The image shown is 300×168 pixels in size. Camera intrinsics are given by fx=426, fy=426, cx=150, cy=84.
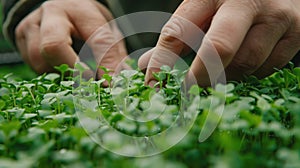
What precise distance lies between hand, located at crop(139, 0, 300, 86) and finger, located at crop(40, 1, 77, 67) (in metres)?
0.56

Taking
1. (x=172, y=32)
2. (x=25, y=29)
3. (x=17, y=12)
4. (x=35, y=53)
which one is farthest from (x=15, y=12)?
(x=172, y=32)

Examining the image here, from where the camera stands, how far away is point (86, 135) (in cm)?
70

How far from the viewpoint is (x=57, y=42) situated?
1627 millimetres

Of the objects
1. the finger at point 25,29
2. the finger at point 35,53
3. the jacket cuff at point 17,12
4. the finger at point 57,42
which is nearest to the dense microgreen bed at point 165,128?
the finger at point 57,42

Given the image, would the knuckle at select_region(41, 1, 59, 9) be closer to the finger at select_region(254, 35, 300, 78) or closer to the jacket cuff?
the jacket cuff

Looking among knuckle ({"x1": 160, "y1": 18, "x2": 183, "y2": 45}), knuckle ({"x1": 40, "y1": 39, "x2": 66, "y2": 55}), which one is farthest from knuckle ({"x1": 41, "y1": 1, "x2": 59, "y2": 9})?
knuckle ({"x1": 160, "y1": 18, "x2": 183, "y2": 45})

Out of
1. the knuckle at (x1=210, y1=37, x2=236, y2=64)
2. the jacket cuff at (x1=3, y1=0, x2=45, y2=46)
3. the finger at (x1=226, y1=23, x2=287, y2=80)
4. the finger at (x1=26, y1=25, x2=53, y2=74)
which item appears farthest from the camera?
the jacket cuff at (x1=3, y1=0, x2=45, y2=46)

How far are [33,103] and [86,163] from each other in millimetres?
495

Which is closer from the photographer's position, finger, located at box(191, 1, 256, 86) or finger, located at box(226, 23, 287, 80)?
finger, located at box(191, 1, 256, 86)

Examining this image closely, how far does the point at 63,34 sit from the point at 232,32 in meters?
0.88

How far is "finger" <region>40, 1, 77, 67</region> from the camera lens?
1.63 m

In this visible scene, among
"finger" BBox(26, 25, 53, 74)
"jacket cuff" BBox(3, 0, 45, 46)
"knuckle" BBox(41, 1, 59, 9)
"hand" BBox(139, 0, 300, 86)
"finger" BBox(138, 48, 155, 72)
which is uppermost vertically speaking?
"hand" BBox(139, 0, 300, 86)

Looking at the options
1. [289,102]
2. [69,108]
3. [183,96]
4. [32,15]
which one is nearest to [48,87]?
[69,108]

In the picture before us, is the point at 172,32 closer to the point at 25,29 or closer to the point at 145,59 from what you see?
the point at 145,59
